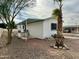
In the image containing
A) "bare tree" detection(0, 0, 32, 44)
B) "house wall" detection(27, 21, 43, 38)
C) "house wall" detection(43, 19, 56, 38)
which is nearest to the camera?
→ "bare tree" detection(0, 0, 32, 44)

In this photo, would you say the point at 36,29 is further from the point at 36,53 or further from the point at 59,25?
the point at 36,53

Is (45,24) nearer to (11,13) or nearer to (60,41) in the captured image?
(11,13)

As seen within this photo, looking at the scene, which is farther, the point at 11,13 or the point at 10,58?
the point at 11,13

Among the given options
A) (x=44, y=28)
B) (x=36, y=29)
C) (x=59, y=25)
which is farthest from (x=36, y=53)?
(x=36, y=29)

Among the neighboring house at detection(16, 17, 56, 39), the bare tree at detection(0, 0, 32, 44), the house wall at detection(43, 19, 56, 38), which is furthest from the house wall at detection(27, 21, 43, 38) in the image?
the bare tree at detection(0, 0, 32, 44)

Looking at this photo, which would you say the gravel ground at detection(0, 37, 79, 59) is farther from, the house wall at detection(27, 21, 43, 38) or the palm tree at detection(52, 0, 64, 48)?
the house wall at detection(27, 21, 43, 38)

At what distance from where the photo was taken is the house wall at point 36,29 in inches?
993

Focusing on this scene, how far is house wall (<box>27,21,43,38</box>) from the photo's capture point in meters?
25.2

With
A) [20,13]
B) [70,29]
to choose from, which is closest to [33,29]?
[20,13]

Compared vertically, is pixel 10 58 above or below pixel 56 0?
below

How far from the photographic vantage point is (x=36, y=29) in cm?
2675

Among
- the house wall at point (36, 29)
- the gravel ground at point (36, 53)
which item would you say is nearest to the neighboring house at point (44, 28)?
the house wall at point (36, 29)

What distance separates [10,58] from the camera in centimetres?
1138

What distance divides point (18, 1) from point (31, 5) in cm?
180
